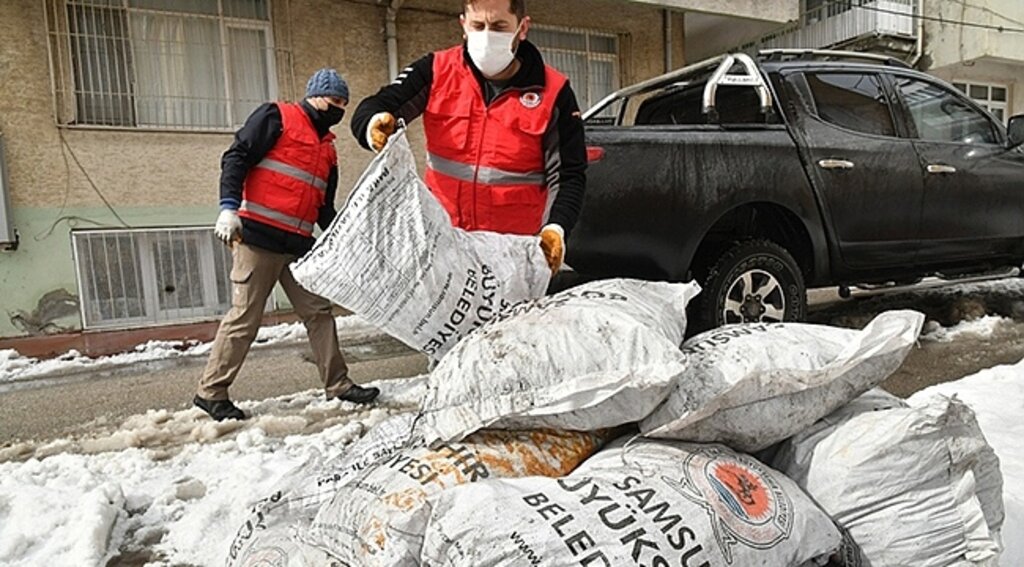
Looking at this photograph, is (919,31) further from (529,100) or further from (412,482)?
(412,482)

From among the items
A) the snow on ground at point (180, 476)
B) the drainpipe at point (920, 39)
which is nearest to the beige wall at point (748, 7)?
the drainpipe at point (920, 39)

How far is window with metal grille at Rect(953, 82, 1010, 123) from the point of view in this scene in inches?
542

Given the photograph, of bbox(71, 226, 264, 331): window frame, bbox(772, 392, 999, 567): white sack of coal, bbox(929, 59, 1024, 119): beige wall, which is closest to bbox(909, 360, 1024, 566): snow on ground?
bbox(772, 392, 999, 567): white sack of coal

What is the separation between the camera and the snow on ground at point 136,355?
197 inches

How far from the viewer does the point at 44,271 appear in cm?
596

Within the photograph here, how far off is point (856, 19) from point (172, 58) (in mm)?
11136

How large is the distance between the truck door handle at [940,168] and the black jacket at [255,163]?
368 cm

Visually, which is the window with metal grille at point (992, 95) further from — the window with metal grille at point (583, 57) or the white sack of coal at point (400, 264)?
the white sack of coal at point (400, 264)

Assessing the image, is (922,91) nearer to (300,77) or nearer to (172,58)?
(300,77)

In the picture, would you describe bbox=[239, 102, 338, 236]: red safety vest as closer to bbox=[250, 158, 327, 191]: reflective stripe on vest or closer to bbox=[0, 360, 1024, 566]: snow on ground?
bbox=[250, 158, 327, 191]: reflective stripe on vest

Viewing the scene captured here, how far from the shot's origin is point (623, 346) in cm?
131

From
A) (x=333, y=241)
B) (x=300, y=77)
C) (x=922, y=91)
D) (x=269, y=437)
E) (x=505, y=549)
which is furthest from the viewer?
(x=300, y=77)

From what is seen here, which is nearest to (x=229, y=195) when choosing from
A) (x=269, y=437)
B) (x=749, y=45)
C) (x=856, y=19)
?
(x=269, y=437)

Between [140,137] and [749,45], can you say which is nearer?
[140,137]
